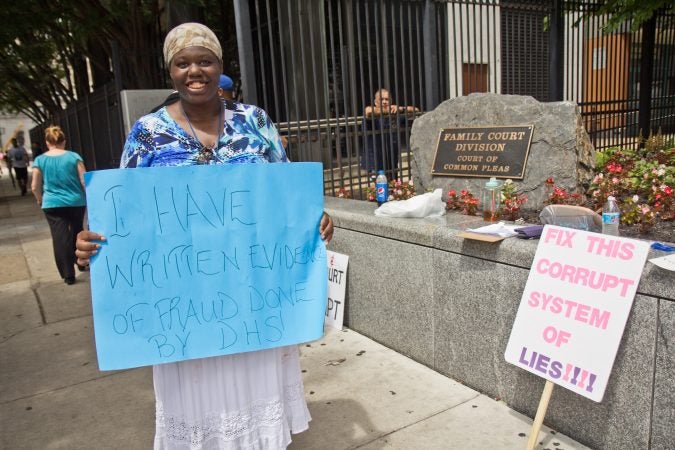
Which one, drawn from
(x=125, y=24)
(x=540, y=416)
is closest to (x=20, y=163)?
(x=125, y=24)

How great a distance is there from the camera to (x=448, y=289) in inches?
140

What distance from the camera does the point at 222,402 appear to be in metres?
2.32

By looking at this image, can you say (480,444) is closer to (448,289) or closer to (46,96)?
(448,289)

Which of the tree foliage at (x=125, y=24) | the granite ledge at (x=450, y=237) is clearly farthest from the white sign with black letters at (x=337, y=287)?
the tree foliage at (x=125, y=24)

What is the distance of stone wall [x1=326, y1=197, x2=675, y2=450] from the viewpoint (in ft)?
7.97

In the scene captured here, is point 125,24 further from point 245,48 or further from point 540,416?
point 540,416

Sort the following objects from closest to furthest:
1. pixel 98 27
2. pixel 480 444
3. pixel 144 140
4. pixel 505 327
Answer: pixel 144 140 → pixel 480 444 → pixel 505 327 → pixel 98 27

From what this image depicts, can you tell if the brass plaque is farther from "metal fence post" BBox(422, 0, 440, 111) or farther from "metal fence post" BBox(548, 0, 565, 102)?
"metal fence post" BBox(548, 0, 565, 102)

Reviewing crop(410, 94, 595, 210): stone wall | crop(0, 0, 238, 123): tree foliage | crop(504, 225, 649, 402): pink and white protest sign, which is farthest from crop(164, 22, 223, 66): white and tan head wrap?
crop(0, 0, 238, 123): tree foliage

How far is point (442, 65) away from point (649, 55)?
5011 millimetres

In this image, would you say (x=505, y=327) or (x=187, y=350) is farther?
(x=505, y=327)

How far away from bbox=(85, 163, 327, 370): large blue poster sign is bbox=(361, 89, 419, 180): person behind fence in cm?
439

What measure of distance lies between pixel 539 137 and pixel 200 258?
3807mm

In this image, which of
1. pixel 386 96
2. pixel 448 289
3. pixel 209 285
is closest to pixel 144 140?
pixel 209 285
